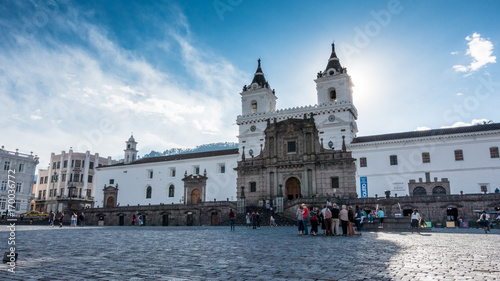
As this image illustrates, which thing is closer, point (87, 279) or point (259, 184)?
point (87, 279)

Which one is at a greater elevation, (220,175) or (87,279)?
(220,175)

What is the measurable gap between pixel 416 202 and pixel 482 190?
7406mm

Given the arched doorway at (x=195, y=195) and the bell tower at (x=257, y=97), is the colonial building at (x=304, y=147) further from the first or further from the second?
the arched doorway at (x=195, y=195)

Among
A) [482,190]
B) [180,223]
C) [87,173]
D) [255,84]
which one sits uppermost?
[255,84]

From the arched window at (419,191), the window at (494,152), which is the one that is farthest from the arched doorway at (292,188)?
the window at (494,152)

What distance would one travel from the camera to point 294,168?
4506cm

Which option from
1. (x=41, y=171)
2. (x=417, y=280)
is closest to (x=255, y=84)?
(x=417, y=280)

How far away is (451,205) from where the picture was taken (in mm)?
32594

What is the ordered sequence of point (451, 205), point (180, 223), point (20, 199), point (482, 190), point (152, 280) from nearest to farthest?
1. point (152, 280)
2. point (451, 205)
3. point (482, 190)
4. point (180, 223)
5. point (20, 199)

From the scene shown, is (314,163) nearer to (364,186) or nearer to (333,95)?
(364,186)

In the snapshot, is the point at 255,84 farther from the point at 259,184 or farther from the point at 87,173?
the point at 87,173

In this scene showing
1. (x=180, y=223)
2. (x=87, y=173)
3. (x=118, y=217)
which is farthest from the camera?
(x=87, y=173)

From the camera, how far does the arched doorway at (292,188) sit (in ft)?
148

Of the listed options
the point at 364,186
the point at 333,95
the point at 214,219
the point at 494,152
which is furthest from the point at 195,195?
the point at 494,152
